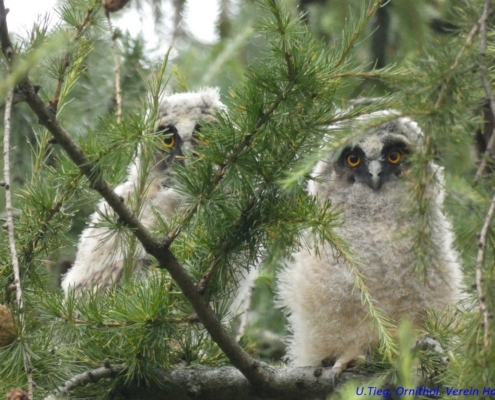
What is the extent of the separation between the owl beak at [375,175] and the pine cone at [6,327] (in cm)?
200

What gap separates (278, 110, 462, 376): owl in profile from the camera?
3.46 meters

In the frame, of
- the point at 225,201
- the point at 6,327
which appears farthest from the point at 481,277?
the point at 6,327

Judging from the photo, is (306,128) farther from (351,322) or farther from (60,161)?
(351,322)

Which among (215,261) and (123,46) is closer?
(215,261)

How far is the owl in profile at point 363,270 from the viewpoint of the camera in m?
3.46

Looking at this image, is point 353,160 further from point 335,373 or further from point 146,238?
point 146,238

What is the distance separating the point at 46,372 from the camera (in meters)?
2.36

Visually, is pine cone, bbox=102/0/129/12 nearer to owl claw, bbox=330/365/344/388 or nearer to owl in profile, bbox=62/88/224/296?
owl in profile, bbox=62/88/224/296

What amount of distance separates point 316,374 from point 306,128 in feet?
3.84

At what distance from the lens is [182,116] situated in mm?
4355

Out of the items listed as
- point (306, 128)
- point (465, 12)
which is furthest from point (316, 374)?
point (465, 12)

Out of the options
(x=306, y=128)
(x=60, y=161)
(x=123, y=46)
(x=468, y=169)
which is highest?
(x=123, y=46)

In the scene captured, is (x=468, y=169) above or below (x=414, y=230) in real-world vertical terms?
above

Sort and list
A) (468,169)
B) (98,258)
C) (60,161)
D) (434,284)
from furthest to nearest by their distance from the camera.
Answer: (98,258) < (468,169) < (434,284) < (60,161)
